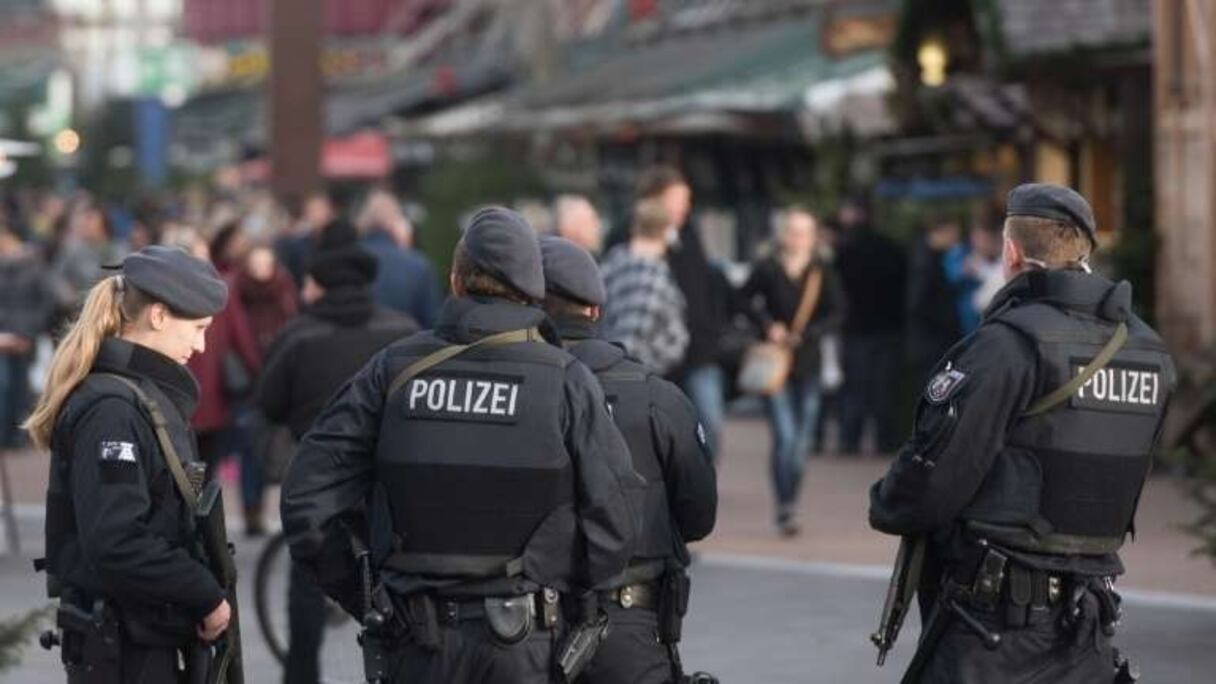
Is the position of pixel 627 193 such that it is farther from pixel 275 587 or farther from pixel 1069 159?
pixel 275 587

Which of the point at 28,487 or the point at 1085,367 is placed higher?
the point at 1085,367

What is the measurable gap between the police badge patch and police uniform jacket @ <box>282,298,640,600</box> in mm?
379

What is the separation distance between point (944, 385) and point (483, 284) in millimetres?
1159

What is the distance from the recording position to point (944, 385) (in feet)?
24.8

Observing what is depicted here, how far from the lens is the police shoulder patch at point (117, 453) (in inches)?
287

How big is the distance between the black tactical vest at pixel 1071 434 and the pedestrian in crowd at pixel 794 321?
27.5ft

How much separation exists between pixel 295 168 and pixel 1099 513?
20974mm

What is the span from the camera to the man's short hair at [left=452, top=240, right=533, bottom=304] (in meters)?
7.38

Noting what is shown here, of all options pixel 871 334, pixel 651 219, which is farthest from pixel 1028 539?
pixel 871 334

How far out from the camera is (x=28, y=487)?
20328 millimetres

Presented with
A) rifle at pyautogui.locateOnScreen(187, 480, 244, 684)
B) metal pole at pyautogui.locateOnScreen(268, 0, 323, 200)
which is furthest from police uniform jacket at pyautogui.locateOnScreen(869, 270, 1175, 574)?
metal pole at pyautogui.locateOnScreen(268, 0, 323, 200)

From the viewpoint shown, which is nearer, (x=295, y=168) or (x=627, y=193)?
(x=295, y=168)

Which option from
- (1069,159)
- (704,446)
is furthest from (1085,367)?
(1069,159)

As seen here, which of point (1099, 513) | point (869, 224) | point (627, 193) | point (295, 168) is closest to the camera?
point (1099, 513)
